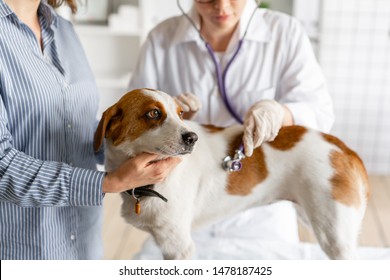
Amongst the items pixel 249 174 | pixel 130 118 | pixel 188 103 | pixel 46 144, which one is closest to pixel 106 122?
pixel 130 118

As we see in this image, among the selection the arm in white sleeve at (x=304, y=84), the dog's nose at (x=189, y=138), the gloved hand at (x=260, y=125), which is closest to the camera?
the dog's nose at (x=189, y=138)

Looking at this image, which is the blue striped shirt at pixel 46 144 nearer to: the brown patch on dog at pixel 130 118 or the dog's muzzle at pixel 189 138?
the brown patch on dog at pixel 130 118

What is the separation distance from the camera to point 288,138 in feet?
4.33

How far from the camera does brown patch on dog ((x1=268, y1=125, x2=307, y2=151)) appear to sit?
131cm

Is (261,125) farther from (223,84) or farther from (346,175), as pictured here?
(223,84)

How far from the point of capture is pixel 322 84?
5.26ft

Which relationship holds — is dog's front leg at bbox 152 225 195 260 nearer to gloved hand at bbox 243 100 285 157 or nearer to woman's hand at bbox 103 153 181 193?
woman's hand at bbox 103 153 181 193

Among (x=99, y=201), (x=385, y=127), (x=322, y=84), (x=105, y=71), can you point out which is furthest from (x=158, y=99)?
(x=385, y=127)

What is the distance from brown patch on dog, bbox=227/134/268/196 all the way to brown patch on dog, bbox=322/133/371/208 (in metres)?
0.18

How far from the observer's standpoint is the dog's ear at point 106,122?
3.85 feet

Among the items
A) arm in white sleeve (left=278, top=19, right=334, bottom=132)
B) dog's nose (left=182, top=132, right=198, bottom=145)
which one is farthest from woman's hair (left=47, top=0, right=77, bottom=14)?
arm in white sleeve (left=278, top=19, right=334, bottom=132)

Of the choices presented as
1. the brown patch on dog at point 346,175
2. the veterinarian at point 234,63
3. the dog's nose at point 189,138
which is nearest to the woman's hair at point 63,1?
the veterinarian at point 234,63

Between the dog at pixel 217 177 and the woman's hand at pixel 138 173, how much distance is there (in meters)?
0.03

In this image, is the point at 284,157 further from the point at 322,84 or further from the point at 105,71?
the point at 105,71
